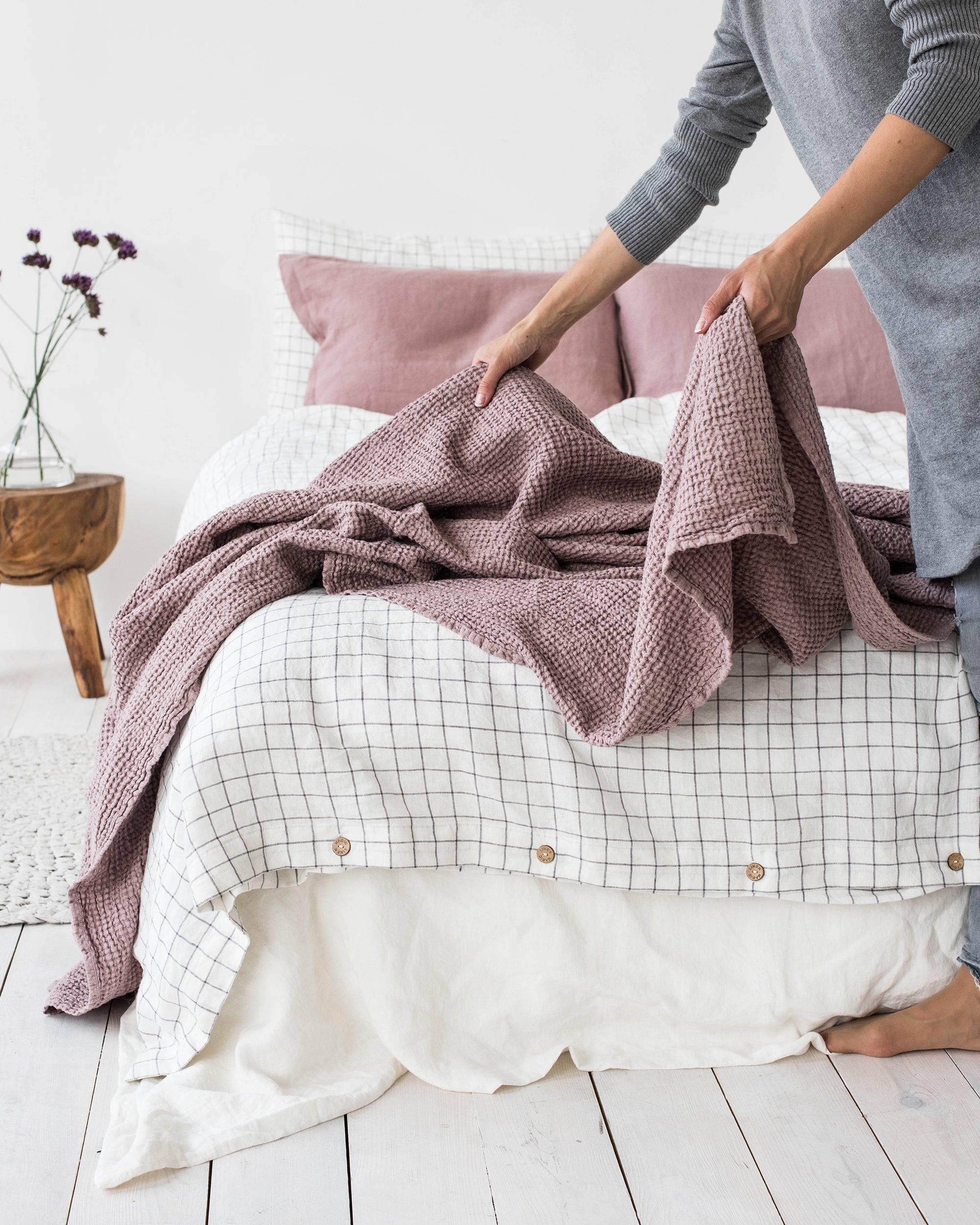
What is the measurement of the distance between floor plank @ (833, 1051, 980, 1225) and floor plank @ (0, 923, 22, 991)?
3.38ft

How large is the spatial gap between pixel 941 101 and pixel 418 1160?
44.4 inches

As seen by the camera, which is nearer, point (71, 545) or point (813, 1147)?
point (813, 1147)

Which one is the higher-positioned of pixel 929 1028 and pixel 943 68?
pixel 943 68

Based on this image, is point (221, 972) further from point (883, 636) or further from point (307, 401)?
point (307, 401)

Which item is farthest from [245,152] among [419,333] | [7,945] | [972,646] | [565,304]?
[972,646]

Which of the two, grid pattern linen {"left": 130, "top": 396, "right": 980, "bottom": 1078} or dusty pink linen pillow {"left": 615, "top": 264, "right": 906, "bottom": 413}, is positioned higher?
dusty pink linen pillow {"left": 615, "top": 264, "right": 906, "bottom": 413}

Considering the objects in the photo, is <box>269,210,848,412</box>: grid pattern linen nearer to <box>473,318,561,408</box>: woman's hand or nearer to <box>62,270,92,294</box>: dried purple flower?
<box>62,270,92,294</box>: dried purple flower

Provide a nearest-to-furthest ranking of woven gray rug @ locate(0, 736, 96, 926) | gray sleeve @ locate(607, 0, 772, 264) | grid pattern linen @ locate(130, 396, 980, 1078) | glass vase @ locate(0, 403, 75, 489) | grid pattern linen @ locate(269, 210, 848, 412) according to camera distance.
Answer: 1. grid pattern linen @ locate(130, 396, 980, 1078)
2. gray sleeve @ locate(607, 0, 772, 264)
3. woven gray rug @ locate(0, 736, 96, 926)
4. glass vase @ locate(0, 403, 75, 489)
5. grid pattern linen @ locate(269, 210, 848, 412)

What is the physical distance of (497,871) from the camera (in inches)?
47.8

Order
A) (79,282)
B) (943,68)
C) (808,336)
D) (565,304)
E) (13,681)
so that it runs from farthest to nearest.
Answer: (13,681)
(79,282)
(808,336)
(565,304)
(943,68)

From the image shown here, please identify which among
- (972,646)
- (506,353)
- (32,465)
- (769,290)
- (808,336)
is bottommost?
(32,465)

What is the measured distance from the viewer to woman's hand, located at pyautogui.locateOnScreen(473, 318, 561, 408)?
1.48m

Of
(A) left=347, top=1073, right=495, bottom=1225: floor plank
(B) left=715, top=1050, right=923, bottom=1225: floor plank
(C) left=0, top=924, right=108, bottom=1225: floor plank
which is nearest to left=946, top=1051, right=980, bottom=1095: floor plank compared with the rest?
(B) left=715, top=1050, right=923, bottom=1225: floor plank

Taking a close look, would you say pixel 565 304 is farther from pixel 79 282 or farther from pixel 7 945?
pixel 79 282
